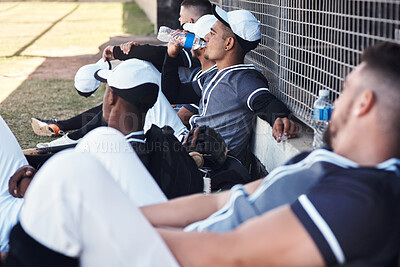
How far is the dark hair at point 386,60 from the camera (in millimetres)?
1808

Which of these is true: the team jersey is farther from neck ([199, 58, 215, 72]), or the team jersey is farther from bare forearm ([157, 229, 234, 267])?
neck ([199, 58, 215, 72])

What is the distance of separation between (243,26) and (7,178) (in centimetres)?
193

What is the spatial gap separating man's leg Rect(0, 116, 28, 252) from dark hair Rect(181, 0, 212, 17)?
2.41m

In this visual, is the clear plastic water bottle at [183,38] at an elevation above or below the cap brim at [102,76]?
above

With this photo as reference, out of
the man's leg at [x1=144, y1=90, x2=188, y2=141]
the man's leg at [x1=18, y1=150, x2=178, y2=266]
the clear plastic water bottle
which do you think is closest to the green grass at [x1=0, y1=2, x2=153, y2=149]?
the man's leg at [x1=144, y1=90, x2=188, y2=141]

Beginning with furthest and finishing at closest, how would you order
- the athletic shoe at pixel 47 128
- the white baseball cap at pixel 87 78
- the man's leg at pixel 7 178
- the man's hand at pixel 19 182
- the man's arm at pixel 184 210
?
the athletic shoe at pixel 47 128 → the white baseball cap at pixel 87 78 → the man's hand at pixel 19 182 → the man's leg at pixel 7 178 → the man's arm at pixel 184 210

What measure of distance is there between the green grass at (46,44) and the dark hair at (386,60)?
12.9ft

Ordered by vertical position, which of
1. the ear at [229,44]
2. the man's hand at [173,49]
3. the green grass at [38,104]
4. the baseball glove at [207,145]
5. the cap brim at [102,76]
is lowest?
the green grass at [38,104]

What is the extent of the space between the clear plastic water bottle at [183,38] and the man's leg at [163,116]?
45 centimetres

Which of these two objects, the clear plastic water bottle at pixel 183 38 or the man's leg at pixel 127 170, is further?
the clear plastic water bottle at pixel 183 38

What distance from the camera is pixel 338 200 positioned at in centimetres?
166

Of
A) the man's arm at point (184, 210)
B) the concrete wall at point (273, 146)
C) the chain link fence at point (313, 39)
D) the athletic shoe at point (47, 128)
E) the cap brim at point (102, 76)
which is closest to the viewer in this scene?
the man's arm at point (184, 210)

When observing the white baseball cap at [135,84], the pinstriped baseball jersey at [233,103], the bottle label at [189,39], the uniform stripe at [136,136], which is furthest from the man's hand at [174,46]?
the uniform stripe at [136,136]

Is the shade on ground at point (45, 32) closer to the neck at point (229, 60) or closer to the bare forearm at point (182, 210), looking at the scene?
the neck at point (229, 60)
